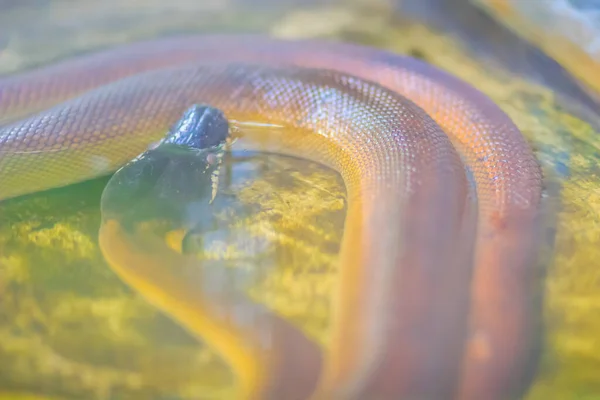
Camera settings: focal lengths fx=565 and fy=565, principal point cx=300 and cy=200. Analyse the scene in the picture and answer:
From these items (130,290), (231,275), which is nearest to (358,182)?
(231,275)

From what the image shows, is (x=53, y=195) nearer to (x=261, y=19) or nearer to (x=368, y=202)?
(x=368, y=202)

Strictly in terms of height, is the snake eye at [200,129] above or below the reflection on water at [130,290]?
above

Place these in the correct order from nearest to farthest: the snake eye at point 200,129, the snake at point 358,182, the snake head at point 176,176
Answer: the snake at point 358,182 → the snake head at point 176,176 → the snake eye at point 200,129

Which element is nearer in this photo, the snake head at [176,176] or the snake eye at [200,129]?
the snake head at [176,176]

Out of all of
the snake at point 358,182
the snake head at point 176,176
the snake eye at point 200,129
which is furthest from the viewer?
the snake eye at point 200,129

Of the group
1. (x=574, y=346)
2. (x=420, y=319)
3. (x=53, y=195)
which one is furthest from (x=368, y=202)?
(x=53, y=195)

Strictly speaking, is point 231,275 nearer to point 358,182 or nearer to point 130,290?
point 130,290
